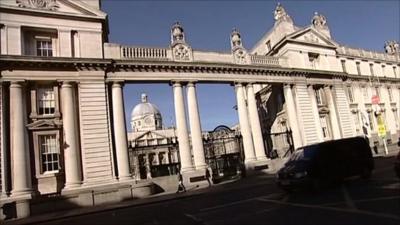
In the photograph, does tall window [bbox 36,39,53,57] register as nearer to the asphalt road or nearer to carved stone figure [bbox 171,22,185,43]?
carved stone figure [bbox 171,22,185,43]

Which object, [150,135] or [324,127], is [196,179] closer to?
[324,127]

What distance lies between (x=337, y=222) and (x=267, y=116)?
31.3 m

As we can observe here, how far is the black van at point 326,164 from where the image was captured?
40.4ft

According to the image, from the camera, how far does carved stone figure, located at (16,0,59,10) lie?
70.9ft

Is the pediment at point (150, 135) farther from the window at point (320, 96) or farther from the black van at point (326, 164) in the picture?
the black van at point (326, 164)

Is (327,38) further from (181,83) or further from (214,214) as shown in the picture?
(214,214)

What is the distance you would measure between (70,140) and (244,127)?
45.3 feet

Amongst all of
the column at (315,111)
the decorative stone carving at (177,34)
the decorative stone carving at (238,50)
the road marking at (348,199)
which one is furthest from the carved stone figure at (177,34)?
the road marking at (348,199)

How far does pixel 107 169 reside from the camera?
2136 centimetres

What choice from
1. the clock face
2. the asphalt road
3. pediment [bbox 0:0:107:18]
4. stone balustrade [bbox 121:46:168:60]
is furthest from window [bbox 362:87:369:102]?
the clock face

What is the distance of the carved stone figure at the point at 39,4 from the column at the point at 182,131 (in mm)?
10240

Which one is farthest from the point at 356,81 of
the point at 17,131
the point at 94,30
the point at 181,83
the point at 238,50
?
the point at 17,131

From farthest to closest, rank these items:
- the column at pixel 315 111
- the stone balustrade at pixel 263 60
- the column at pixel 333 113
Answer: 1. the column at pixel 333 113
2. the column at pixel 315 111
3. the stone balustrade at pixel 263 60

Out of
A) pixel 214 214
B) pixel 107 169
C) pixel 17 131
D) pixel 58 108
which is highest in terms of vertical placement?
pixel 58 108
